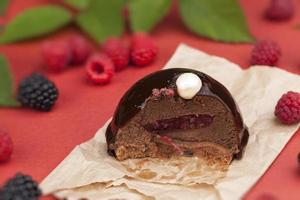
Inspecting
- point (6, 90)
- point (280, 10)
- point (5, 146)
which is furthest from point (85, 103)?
point (280, 10)

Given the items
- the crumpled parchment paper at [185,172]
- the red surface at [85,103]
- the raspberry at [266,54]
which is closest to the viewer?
the crumpled parchment paper at [185,172]

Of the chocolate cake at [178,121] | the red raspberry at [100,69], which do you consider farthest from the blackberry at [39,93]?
the chocolate cake at [178,121]

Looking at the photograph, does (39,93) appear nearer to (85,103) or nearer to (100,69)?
(85,103)

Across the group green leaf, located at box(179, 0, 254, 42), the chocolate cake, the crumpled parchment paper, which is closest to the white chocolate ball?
the chocolate cake

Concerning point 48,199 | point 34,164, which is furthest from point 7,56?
point 48,199

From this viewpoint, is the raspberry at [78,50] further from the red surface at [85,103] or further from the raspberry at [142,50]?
the raspberry at [142,50]

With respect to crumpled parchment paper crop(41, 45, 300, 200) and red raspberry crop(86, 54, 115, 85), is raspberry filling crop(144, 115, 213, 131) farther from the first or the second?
red raspberry crop(86, 54, 115, 85)

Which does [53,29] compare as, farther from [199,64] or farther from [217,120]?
[217,120]
